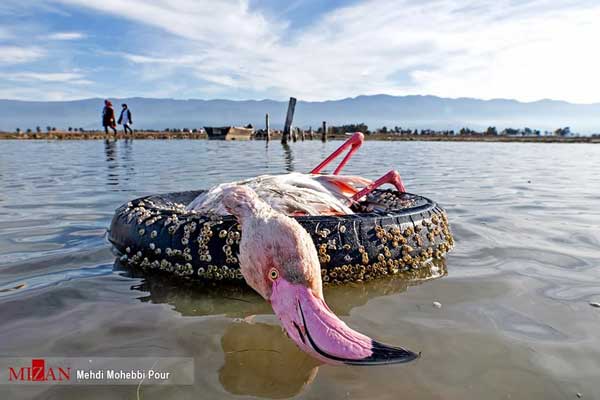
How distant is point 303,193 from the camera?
12.3 feet

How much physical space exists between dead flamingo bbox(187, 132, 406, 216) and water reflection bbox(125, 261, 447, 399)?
750 millimetres

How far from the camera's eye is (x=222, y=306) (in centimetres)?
283

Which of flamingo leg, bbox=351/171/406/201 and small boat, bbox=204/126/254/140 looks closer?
flamingo leg, bbox=351/171/406/201

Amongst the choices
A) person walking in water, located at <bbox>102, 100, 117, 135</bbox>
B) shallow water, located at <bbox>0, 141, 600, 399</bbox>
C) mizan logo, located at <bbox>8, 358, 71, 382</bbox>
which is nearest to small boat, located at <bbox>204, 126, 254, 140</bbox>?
person walking in water, located at <bbox>102, 100, 117, 135</bbox>

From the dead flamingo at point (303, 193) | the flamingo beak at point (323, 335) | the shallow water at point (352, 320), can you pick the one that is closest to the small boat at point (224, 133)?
the shallow water at point (352, 320)

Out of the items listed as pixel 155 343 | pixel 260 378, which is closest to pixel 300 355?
pixel 260 378

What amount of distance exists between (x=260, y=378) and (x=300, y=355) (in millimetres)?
278

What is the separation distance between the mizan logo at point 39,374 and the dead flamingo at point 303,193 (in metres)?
1.52

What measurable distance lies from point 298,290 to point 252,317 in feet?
2.81

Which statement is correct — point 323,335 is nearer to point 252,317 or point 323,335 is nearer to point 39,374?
point 252,317

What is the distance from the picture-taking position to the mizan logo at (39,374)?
1.97 metres

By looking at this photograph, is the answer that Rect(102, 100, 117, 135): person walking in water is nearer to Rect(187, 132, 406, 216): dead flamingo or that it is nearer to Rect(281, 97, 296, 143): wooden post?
Rect(281, 97, 296, 143): wooden post

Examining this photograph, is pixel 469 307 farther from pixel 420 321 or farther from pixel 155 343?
pixel 155 343

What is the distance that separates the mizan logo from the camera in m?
1.97
